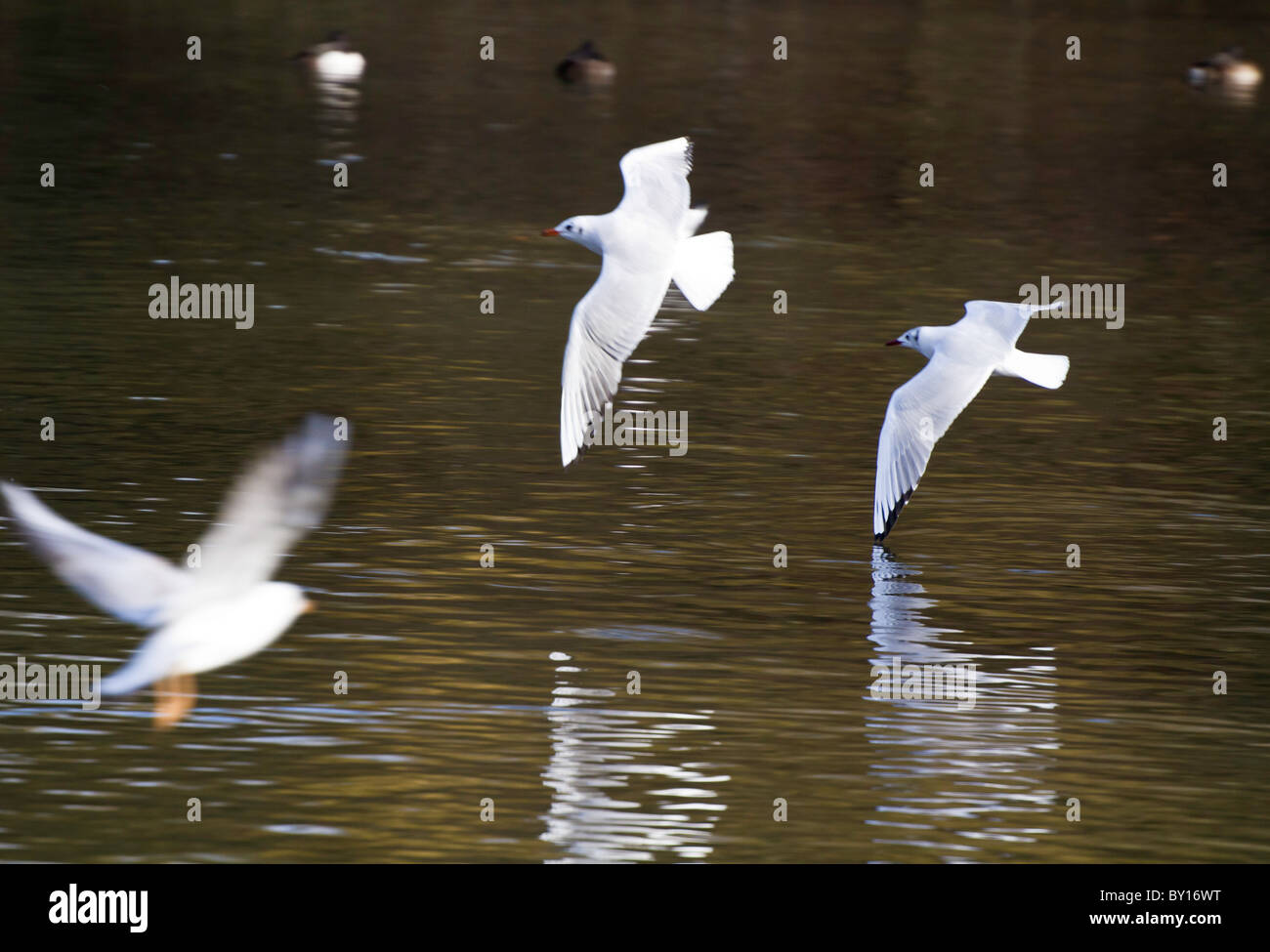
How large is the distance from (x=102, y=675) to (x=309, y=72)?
104ft

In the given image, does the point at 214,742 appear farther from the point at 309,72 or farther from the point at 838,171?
the point at 309,72

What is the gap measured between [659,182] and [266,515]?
21.5 ft

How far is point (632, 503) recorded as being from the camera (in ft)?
55.0

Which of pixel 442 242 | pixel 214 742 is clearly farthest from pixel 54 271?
pixel 214 742

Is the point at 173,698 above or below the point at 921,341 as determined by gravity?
below

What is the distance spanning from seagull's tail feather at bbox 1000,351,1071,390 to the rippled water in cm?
110

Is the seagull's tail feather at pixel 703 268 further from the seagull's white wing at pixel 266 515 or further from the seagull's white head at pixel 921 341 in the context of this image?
the seagull's white wing at pixel 266 515

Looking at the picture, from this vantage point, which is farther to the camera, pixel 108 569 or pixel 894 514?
pixel 894 514

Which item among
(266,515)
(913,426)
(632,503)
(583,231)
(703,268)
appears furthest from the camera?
(632,503)

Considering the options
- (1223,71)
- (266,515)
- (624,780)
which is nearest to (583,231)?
(624,780)

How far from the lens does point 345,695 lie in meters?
12.3

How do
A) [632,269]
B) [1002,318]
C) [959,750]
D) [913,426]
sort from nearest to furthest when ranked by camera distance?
[959,750] → [632,269] → [913,426] → [1002,318]

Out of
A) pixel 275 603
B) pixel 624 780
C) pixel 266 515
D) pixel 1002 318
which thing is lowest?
pixel 624 780

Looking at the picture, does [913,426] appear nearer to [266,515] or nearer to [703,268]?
[703,268]
